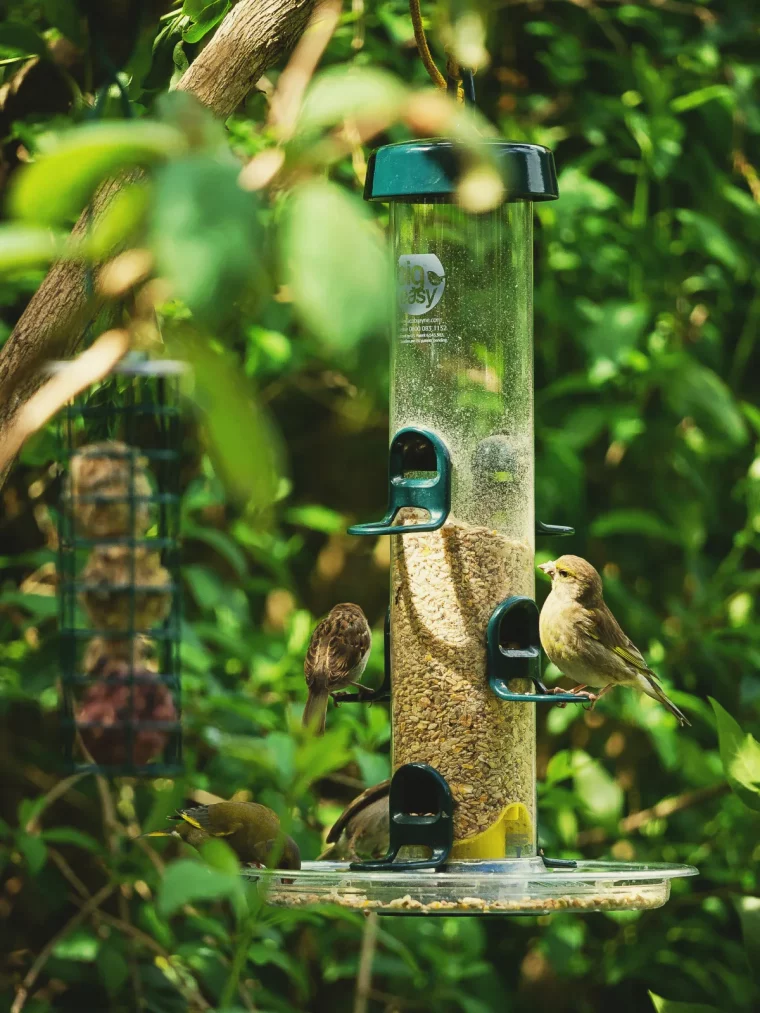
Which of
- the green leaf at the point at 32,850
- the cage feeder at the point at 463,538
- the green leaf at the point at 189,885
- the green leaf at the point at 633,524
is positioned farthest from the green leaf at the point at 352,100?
the green leaf at the point at 633,524

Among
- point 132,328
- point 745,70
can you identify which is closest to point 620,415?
point 745,70

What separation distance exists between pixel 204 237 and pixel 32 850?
3.22 metres

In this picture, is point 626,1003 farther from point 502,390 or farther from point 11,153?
point 11,153

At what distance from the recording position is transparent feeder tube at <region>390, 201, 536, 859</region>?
9.49 ft

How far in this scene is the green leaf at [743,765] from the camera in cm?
301

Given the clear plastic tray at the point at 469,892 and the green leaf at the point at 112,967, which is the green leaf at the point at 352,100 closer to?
the clear plastic tray at the point at 469,892

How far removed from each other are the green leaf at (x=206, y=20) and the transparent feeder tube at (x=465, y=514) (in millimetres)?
610

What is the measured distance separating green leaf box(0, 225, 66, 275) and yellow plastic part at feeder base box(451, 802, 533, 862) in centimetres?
211

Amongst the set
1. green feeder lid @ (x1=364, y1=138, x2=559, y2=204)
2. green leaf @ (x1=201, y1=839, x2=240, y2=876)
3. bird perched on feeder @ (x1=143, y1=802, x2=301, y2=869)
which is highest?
green feeder lid @ (x1=364, y1=138, x2=559, y2=204)

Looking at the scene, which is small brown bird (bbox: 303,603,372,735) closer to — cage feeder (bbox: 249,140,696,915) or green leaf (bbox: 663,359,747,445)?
cage feeder (bbox: 249,140,696,915)

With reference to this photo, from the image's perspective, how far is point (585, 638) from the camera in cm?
304

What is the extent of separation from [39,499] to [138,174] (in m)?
2.97

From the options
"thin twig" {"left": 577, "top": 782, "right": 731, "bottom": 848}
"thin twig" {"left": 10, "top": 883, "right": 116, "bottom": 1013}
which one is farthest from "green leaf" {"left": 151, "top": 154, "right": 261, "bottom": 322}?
"thin twig" {"left": 577, "top": 782, "right": 731, "bottom": 848}

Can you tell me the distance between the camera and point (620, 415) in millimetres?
4422
